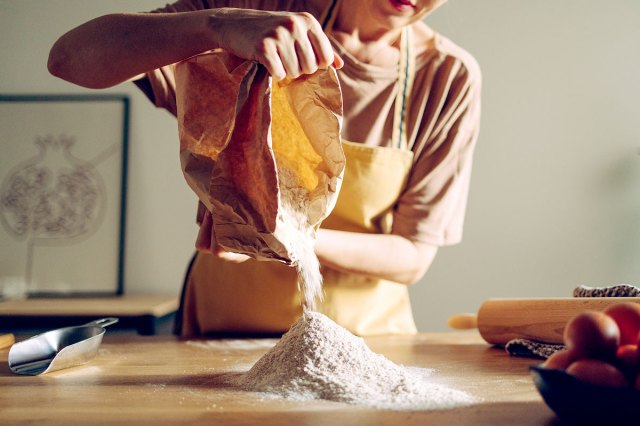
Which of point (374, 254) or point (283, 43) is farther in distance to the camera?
point (374, 254)

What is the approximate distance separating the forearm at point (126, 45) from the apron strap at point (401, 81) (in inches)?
16.3

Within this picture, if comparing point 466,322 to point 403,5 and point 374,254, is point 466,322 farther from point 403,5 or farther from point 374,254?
point 403,5

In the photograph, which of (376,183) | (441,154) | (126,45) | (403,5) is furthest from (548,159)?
(126,45)

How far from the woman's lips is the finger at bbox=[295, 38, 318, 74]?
0.40 metres

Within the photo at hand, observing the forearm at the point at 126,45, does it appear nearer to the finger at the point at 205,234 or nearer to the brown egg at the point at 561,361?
the finger at the point at 205,234

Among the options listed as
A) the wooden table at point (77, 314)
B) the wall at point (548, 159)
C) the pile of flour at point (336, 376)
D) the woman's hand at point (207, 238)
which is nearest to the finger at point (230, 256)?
the woman's hand at point (207, 238)

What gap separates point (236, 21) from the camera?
2.57 feet

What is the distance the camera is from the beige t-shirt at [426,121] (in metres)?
1.25

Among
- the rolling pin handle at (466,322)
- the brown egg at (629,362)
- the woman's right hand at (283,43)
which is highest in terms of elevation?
the woman's right hand at (283,43)

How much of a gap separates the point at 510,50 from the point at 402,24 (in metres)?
1.29

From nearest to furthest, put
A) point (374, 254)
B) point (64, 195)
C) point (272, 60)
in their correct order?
1. point (272, 60)
2. point (374, 254)
3. point (64, 195)

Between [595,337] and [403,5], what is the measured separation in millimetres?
697

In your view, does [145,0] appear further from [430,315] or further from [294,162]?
[294,162]

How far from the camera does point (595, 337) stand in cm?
57
